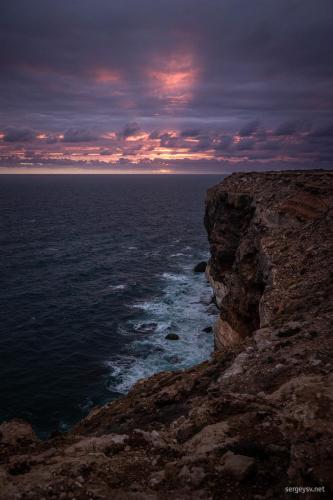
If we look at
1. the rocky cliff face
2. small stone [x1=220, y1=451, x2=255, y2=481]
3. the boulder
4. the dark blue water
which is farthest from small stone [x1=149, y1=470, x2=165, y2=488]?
the boulder

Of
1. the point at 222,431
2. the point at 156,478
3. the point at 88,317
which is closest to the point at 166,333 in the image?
the point at 88,317

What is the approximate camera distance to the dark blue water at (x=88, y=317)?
124 ft

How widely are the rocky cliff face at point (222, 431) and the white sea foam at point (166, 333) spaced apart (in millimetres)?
23606

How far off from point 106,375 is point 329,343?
102ft

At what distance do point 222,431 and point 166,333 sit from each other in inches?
1560

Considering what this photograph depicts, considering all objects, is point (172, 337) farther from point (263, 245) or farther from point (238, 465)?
point (238, 465)

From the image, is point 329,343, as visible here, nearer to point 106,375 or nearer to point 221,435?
point 221,435

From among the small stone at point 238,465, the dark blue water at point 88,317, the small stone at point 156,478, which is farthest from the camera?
the dark blue water at point 88,317

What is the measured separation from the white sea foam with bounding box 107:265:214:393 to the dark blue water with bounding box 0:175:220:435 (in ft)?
0.42

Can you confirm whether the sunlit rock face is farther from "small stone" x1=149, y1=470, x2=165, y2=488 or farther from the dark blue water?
the dark blue water

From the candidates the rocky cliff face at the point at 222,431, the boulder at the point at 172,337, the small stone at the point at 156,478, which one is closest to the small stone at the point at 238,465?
the rocky cliff face at the point at 222,431

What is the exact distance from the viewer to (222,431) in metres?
10.2

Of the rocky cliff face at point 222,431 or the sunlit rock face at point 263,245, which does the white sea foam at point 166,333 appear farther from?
the rocky cliff face at point 222,431

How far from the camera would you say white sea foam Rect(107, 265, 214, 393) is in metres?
41.2
